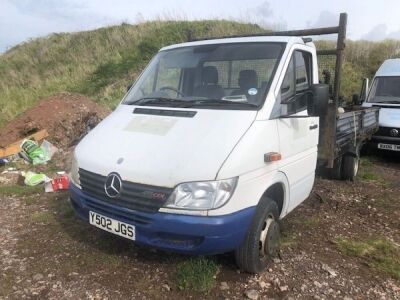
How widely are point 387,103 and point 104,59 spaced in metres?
15.5

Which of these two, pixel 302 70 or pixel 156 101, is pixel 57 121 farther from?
pixel 302 70

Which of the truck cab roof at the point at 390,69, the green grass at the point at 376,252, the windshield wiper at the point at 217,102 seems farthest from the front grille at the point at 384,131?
the windshield wiper at the point at 217,102

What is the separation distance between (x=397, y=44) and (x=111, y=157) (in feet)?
74.8

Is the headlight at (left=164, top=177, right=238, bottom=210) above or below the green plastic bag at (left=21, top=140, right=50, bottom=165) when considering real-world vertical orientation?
above

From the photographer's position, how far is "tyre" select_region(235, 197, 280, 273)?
352cm

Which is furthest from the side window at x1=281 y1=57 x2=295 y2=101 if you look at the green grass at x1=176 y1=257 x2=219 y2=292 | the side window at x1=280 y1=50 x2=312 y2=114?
the green grass at x1=176 y1=257 x2=219 y2=292

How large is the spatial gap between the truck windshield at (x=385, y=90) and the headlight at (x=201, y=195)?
811 centimetres

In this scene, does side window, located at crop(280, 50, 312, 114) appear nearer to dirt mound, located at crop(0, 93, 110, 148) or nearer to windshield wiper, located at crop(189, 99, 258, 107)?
windshield wiper, located at crop(189, 99, 258, 107)

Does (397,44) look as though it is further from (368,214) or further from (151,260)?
(151,260)

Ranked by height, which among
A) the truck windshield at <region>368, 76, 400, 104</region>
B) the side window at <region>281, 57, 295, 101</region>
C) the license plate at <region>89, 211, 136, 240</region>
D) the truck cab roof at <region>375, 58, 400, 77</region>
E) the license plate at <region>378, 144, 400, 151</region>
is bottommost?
the license plate at <region>378, 144, 400, 151</region>

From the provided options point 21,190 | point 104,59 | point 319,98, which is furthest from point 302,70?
point 104,59

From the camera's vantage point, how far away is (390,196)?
641 cm

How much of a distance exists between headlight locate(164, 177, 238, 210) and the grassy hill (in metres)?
13.5

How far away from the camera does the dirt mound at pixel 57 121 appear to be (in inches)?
364
